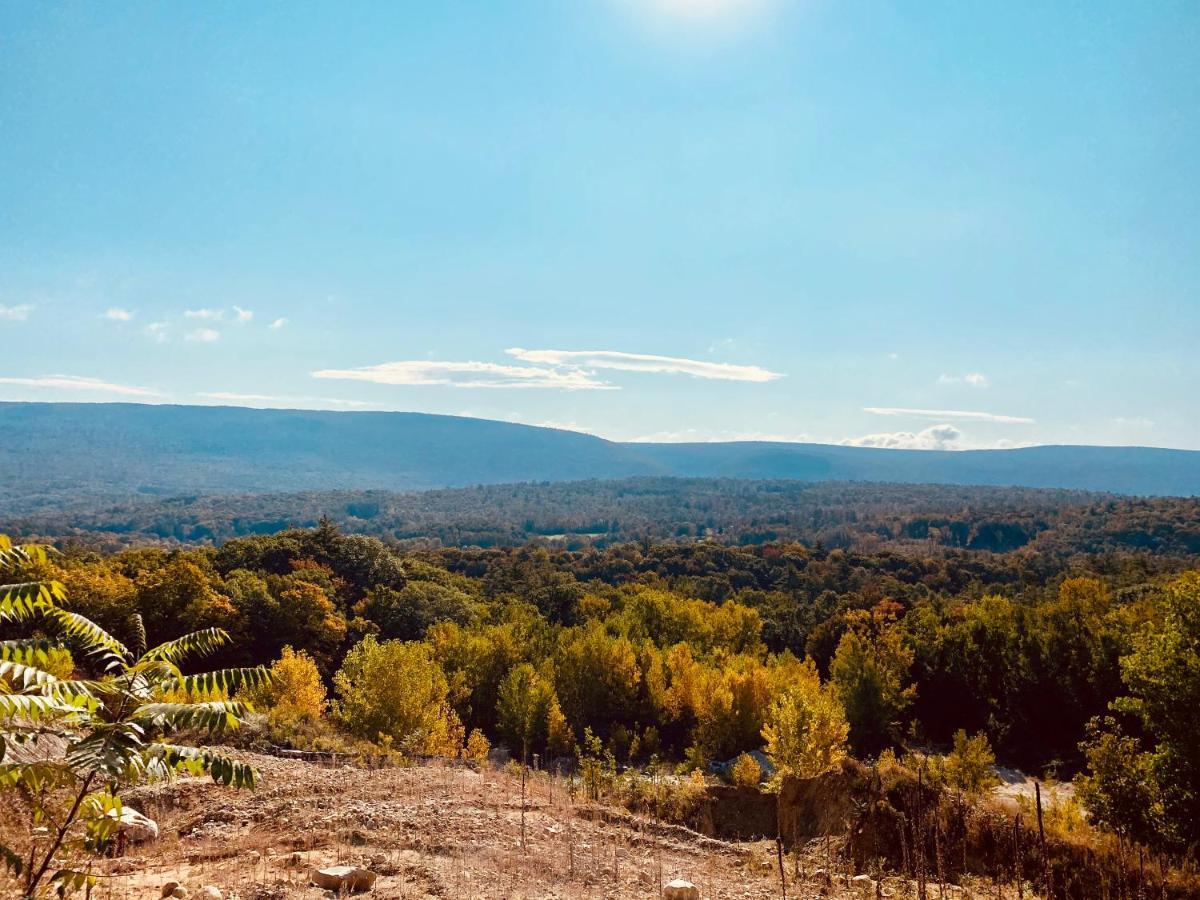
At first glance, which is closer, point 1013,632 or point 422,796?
point 422,796

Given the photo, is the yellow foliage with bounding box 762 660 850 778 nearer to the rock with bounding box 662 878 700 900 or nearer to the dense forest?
the dense forest

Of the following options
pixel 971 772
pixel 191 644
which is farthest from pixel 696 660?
pixel 191 644

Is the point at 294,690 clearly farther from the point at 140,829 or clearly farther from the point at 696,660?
the point at 696,660

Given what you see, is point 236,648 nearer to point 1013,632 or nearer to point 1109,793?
point 1109,793

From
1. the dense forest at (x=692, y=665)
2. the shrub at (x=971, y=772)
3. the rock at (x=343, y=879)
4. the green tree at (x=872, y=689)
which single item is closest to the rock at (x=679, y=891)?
the rock at (x=343, y=879)

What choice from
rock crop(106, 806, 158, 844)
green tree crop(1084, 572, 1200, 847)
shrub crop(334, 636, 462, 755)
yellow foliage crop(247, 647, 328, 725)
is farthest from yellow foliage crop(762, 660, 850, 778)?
rock crop(106, 806, 158, 844)

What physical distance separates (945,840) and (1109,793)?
33.0 feet

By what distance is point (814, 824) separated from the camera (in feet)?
59.7

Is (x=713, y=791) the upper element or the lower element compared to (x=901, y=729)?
upper

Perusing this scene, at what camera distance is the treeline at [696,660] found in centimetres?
2361

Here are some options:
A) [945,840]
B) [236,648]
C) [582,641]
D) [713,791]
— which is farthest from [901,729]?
[236,648]

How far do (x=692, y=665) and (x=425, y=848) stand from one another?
3510cm

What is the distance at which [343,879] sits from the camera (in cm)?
1134

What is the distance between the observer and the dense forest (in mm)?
23359
